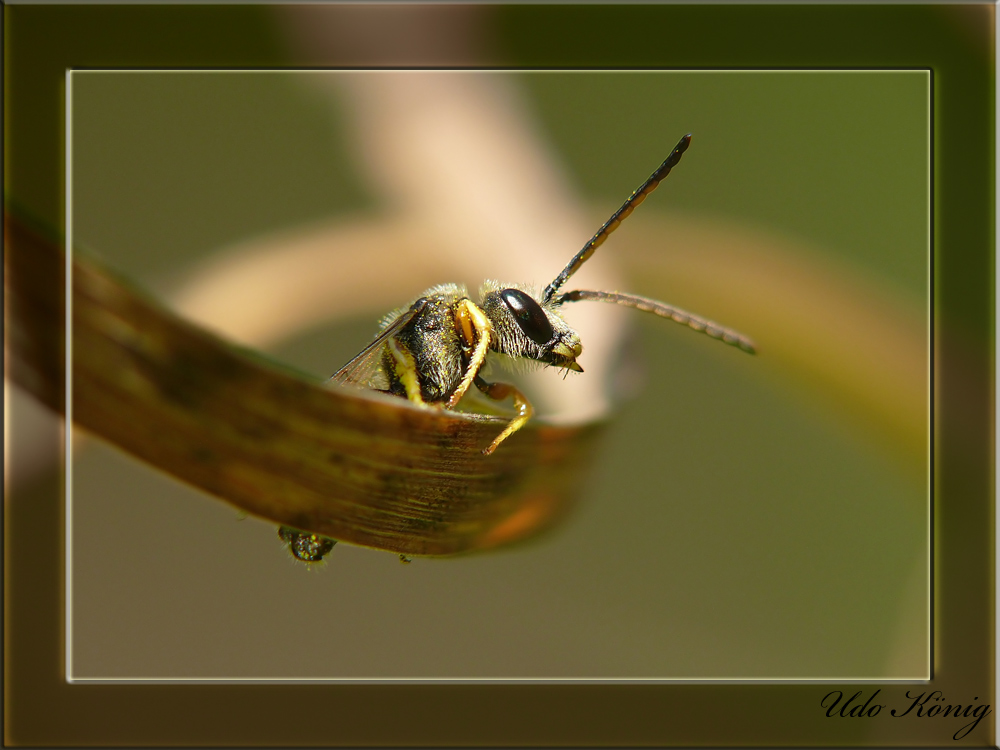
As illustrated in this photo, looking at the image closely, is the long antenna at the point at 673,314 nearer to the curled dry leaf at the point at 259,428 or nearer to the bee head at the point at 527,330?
the bee head at the point at 527,330

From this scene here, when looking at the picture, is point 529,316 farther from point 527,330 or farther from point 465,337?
point 465,337

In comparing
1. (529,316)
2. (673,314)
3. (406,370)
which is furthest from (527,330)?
(673,314)

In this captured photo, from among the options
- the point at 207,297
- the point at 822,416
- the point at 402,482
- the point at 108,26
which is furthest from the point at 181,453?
the point at 822,416

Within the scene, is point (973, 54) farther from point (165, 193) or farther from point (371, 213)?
point (165, 193)

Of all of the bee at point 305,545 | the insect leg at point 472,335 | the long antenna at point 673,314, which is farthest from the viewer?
the long antenna at point 673,314

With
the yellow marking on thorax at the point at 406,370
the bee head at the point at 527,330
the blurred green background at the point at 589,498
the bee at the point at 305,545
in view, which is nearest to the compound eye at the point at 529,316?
the bee head at the point at 527,330

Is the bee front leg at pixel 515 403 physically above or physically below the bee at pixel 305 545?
above
